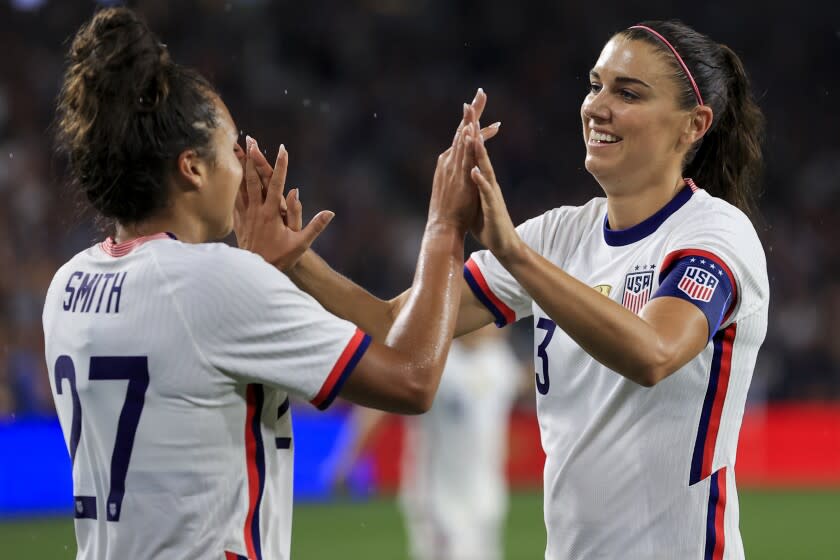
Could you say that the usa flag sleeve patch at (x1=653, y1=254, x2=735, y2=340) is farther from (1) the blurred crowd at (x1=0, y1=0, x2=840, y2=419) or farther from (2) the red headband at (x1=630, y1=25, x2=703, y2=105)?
(1) the blurred crowd at (x1=0, y1=0, x2=840, y2=419)

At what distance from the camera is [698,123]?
3.44 m

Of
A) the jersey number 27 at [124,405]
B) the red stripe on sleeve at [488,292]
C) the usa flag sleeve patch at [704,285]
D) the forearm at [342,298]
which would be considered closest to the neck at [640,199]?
the usa flag sleeve patch at [704,285]

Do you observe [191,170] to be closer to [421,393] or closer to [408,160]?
[421,393]

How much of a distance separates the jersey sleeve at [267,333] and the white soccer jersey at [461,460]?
265 inches

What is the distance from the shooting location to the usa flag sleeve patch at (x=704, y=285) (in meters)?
2.99

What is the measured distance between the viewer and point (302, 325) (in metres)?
2.69

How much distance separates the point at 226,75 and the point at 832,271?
8.59 meters

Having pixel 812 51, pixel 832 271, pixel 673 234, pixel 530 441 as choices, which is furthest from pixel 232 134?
pixel 812 51

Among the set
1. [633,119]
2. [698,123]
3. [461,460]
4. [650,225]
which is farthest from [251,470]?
[461,460]

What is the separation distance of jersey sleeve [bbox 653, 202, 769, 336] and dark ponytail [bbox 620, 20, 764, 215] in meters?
0.32

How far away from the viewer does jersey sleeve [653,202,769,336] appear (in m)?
3.00

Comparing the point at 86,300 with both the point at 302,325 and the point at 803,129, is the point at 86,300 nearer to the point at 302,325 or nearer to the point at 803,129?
the point at 302,325

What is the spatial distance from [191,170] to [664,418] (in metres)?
1.35

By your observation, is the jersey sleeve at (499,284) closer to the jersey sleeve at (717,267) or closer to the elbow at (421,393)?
the jersey sleeve at (717,267)
